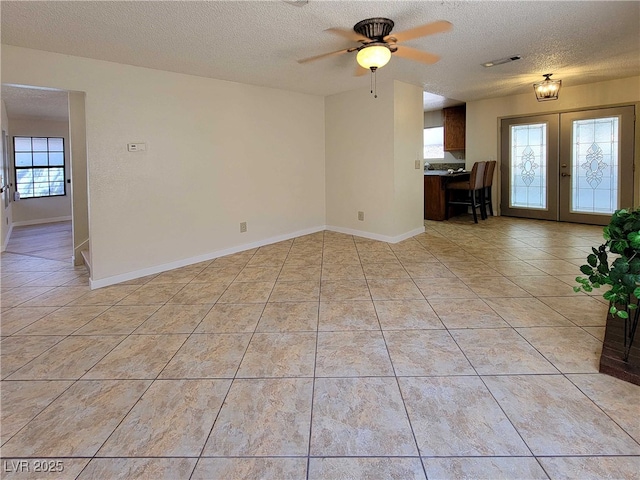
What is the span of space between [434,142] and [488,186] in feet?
6.88

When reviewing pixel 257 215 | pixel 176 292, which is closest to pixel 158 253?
pixel 176 292

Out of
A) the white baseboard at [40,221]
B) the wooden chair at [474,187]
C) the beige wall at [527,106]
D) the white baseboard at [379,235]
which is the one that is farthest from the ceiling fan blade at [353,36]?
the white baseboard at [40,221]

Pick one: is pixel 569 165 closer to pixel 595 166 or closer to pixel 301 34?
pixel 595 166

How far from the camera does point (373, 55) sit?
2.77 meters

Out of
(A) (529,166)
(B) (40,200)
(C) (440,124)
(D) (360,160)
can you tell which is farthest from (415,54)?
(B) (40,200)

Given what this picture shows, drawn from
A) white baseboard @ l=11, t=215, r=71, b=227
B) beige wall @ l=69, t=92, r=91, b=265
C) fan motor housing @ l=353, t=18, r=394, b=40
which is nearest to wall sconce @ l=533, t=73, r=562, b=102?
fan motor housing @ l=353, t=18, r=394, b=40

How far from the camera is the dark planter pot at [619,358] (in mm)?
1847

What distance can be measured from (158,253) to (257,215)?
4.82 feet

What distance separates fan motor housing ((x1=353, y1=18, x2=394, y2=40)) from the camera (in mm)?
2750

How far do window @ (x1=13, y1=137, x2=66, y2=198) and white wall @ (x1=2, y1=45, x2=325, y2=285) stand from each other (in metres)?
5.90

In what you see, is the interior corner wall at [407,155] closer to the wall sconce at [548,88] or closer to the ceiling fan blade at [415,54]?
the wall sconce at [548,88]

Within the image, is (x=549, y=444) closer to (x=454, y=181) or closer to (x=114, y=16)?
(x=114, y=16)

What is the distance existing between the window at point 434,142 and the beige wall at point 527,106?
1.07 meters

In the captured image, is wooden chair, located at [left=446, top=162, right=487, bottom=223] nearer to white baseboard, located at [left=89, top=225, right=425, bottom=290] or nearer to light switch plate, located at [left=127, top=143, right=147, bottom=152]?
white baseboard, located at [left=89, top=225, right=425, bottom=290]
